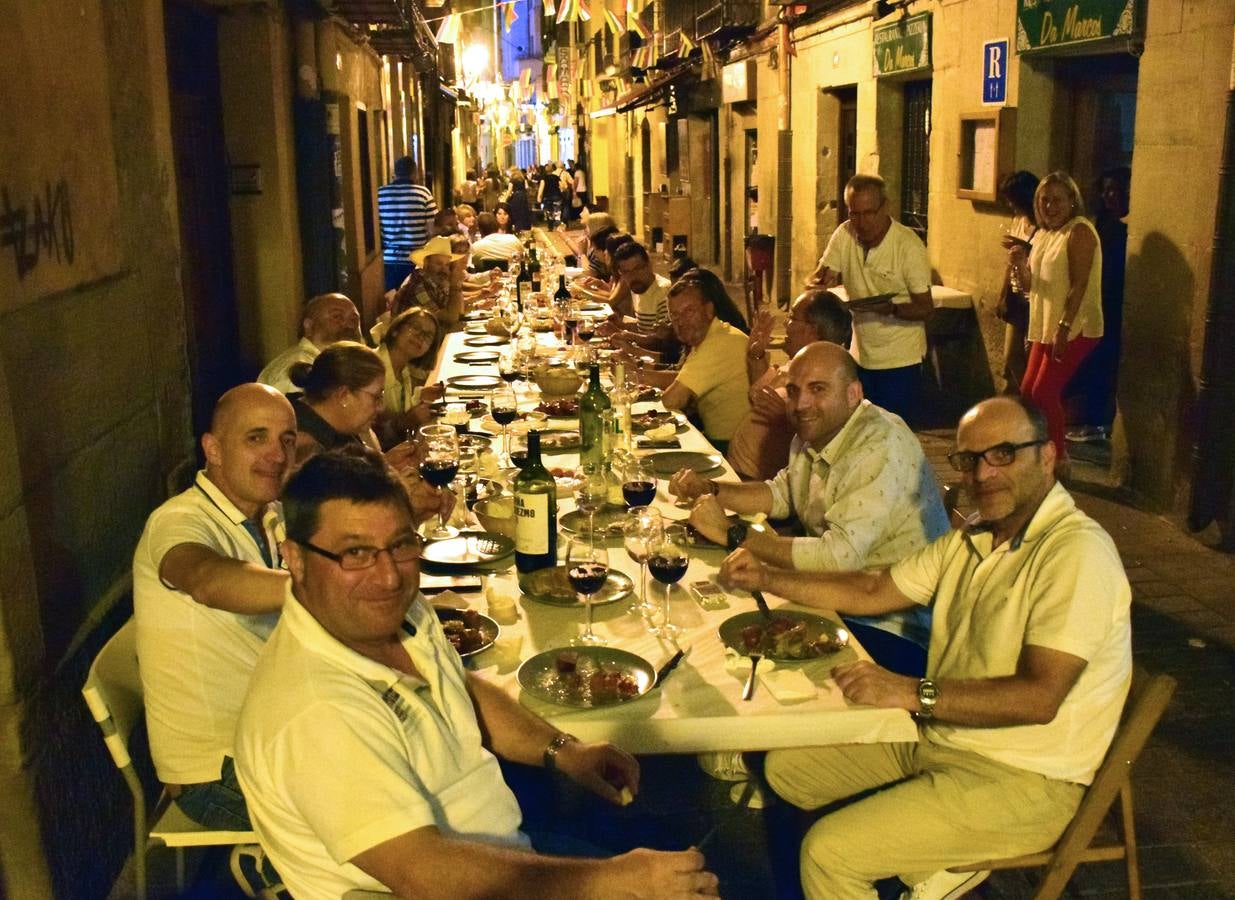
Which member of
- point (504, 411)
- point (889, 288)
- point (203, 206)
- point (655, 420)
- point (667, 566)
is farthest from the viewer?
point (203, 206)

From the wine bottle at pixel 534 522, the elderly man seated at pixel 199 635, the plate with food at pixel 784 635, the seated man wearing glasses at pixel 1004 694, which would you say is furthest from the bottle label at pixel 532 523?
the seated man wearing glasses at pixel 1004 694

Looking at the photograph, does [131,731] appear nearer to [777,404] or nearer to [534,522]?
[534,522]

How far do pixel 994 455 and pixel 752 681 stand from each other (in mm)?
769

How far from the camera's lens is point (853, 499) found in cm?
354

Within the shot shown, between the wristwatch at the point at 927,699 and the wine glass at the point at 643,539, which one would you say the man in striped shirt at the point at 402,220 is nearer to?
the wine glass at the point at 643,539

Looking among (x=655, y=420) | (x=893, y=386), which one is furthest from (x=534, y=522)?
(x=893, y=386)

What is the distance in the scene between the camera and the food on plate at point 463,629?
2.81m

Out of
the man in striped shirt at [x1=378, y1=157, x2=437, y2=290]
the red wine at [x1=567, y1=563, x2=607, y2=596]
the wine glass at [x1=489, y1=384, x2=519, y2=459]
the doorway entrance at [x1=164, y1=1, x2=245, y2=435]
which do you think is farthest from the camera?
the man in striped shirt at [x1=378, y1=157, x2=437, y2=290]

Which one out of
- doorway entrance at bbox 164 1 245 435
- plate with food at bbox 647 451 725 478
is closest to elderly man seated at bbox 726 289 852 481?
plate with food at bbox 647 451 725 478

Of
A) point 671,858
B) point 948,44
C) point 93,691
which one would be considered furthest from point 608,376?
point 948,44

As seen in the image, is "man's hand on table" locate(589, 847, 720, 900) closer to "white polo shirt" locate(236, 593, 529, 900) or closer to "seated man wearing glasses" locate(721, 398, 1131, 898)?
"white polo shirt" locate(236, 593, 529, 900)

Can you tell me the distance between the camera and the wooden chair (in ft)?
8.14

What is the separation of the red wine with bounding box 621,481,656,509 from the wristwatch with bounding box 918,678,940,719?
1337 millimetres

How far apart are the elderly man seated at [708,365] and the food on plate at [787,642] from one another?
282 cm
